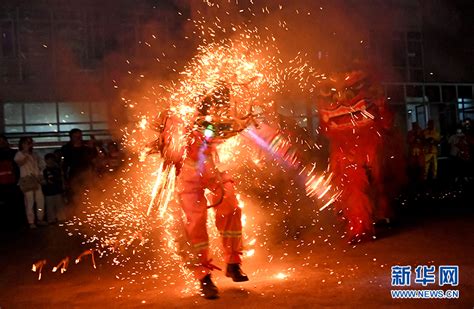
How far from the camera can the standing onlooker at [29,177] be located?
29.9ft

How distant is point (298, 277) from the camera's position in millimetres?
4824

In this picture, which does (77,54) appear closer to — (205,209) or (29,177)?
(29,177)

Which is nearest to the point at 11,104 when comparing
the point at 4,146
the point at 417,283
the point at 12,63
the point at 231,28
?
the point at 12,63

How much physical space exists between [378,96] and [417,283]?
233 centimetres

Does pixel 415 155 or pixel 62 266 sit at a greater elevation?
pixel 415 155

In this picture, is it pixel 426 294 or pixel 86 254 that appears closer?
pixel 426 294

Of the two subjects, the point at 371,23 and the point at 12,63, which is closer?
the point at 371,23

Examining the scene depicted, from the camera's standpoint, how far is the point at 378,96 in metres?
6.23

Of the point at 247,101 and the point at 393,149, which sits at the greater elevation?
the point at 247,101

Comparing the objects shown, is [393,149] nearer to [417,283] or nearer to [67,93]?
[417,283]

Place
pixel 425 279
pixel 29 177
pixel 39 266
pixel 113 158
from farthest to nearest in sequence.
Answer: pixel 113 158 → pixel 29 177 → pixel 39 266 → pixel 425 279

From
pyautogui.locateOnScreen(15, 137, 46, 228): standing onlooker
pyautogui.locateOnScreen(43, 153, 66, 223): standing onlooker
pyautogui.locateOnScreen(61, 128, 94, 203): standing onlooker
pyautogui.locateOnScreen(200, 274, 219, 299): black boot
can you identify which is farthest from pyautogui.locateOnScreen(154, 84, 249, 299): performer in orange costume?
pyautogui.locateOnScreen(43, 153, 66, 223): standing onlooker

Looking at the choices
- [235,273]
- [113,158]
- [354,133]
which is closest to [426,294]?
[235,273]

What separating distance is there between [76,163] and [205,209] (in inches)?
204
